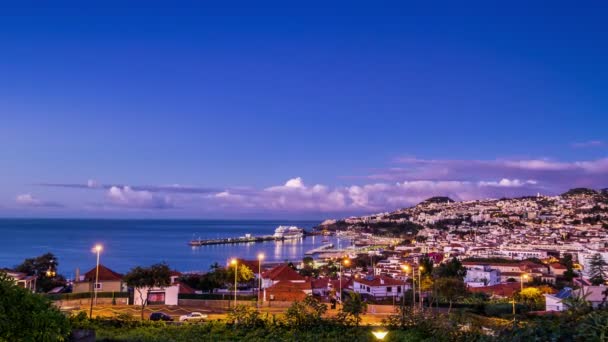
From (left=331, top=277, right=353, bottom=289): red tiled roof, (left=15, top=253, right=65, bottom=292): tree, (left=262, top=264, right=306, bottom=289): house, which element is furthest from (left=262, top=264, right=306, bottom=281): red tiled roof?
(left=15, top=253, right=65, bottom=292): tree

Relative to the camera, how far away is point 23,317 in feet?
16.5

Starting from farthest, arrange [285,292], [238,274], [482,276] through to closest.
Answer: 1. [482,276]
2. [238,274]
3. [285,292]

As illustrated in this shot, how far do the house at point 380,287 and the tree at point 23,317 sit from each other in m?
29.3

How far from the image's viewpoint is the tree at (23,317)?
4879mm

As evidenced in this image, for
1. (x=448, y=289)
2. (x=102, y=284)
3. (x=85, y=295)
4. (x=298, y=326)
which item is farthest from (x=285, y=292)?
(x=298, y=326)

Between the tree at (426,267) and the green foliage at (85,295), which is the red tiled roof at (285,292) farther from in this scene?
the tree at (426,267)

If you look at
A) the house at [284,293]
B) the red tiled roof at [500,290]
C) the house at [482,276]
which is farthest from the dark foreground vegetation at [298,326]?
the house at [482,276]

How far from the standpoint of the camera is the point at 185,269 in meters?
79.0

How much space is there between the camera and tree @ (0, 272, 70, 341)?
4879mm

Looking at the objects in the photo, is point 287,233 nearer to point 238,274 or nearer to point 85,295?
point 238,274

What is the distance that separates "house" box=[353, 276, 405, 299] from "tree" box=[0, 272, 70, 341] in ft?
96.2

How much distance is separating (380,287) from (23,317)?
30.8 meters

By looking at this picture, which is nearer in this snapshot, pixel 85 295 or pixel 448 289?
pixel 85 295

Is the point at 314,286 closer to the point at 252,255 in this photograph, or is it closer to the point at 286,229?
the point at 252,255
